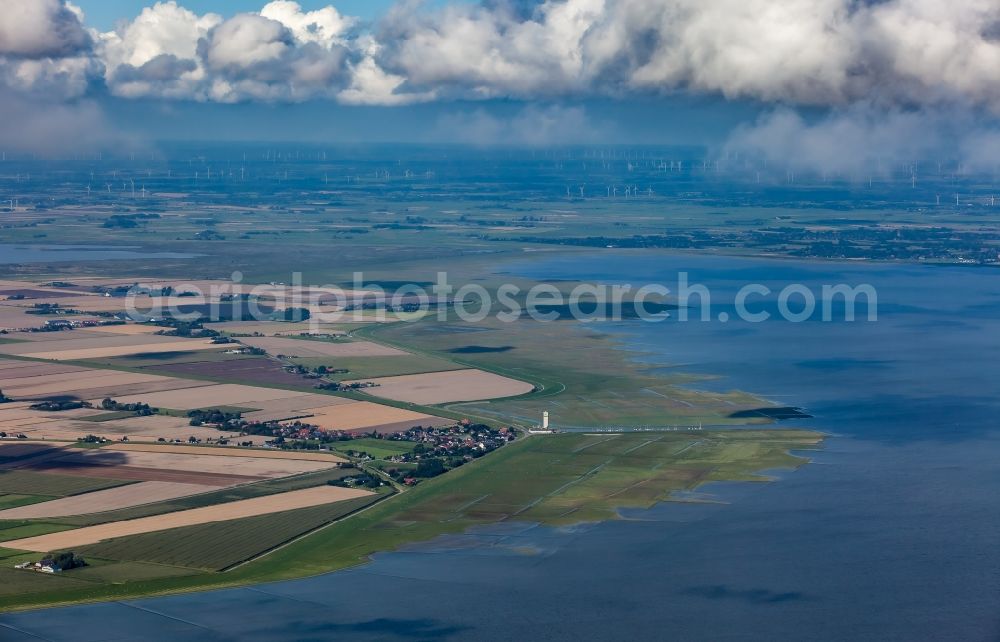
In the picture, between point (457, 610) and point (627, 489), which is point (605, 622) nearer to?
point (457, 610)

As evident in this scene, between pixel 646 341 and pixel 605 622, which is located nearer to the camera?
pixel 605 622

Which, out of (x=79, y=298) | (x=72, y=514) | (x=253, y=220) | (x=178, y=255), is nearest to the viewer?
(x=72, y=514)

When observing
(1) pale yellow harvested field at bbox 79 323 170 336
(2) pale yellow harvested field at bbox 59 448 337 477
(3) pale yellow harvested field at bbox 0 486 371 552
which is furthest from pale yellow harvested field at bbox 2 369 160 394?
(3) pale yellow harvested field at bbox 0 486 371 552

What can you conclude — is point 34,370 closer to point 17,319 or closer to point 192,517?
point 17,319

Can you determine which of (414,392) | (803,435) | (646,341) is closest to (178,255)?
(646,341)

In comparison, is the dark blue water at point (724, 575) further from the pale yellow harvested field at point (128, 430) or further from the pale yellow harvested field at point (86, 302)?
the pale yellow harvested field at point (86, 302)

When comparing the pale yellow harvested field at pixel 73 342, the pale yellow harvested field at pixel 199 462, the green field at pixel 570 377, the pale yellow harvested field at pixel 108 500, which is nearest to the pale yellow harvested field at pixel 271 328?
the green field at pixel 570 377
